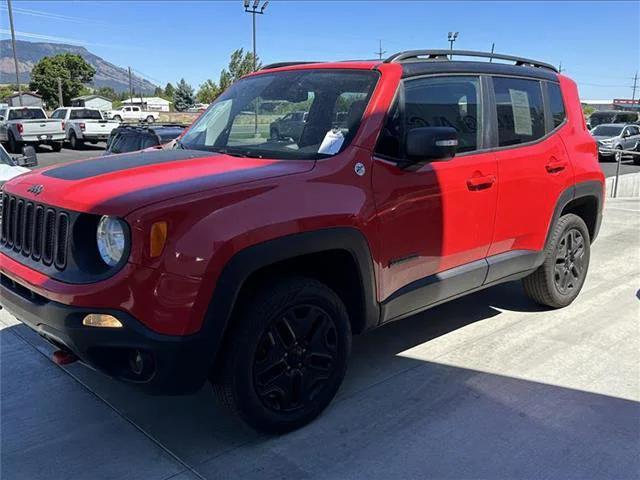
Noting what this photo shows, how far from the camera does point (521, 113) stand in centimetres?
427

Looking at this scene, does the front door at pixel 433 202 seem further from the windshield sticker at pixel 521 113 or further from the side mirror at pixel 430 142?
A: the windshield sticker at pixel 521 113

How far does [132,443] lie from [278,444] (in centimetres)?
74

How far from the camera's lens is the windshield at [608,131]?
26234mm

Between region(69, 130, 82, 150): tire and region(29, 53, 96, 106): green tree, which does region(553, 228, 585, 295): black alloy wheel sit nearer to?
region(69, 130, 82, 150): tire

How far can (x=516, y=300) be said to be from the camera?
5.25m

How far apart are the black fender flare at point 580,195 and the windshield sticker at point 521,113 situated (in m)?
0.60

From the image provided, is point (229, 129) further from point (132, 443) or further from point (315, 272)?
point (132, 443)

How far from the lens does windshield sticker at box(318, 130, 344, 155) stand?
3148 millimetres

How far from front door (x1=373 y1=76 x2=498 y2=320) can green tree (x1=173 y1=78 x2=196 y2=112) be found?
96230 mm

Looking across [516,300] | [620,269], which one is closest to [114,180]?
[516,300]

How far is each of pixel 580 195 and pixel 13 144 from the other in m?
24.3

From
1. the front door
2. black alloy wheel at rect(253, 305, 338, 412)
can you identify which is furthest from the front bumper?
the front door

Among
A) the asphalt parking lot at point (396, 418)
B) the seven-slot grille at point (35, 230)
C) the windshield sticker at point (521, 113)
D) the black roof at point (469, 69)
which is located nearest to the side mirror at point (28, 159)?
the asphalt parking lot at point (396, 418)

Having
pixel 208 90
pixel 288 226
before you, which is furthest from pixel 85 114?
pixel 208 90
